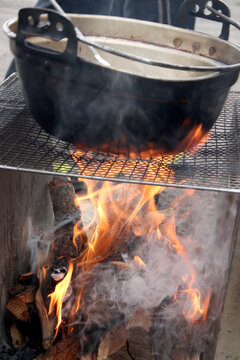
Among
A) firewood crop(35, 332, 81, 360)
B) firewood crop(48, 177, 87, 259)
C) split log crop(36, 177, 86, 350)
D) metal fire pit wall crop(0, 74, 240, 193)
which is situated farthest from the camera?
firewood crop(48, 177, 87, 259)

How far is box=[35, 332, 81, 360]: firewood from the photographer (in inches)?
59.5

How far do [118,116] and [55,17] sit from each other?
0.31 metres

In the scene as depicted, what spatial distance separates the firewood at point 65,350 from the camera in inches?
59.5

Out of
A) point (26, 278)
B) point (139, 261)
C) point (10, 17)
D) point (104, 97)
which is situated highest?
point (104, 97)

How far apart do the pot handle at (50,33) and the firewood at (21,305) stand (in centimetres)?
105

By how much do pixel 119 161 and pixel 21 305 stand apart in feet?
2.61

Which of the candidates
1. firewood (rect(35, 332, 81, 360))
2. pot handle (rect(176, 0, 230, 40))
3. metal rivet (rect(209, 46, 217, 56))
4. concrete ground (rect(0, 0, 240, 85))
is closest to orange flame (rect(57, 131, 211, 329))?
firewood (rect(35, 332, 81, 360))

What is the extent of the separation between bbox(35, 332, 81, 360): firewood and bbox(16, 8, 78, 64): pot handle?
105 centimetres

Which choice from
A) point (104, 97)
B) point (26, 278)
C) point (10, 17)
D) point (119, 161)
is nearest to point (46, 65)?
point (104, 97)

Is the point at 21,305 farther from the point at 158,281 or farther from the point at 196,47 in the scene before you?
the point at 196,47

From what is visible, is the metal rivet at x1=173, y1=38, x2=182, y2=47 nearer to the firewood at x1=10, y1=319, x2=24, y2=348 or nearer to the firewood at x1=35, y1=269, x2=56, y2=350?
the firewood at x1=35, y1=269, x2=56, y2=350

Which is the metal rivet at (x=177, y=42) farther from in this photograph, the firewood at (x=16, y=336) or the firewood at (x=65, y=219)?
the firewood at (x=16, y=336)

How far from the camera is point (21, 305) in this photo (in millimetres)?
1700

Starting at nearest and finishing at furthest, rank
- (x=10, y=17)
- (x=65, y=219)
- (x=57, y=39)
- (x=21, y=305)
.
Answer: (x=57, y=39)
(x=21, y=305)
(x=65, y=219)
(x=10, y=17)
